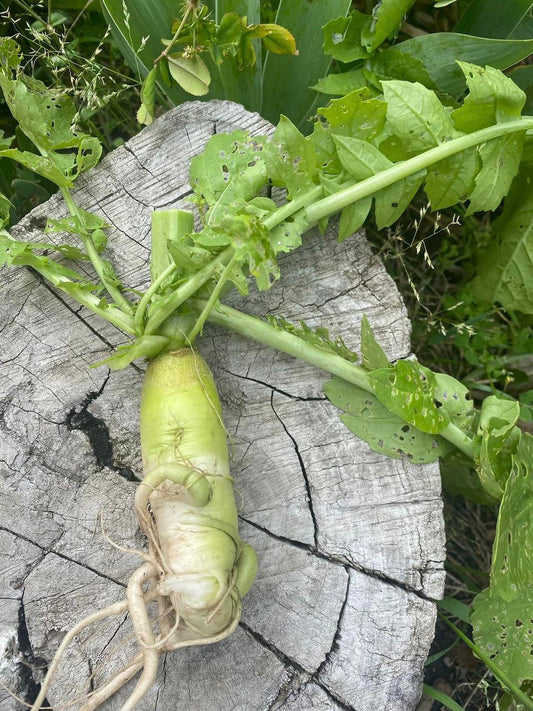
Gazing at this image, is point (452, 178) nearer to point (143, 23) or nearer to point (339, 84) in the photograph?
point (339, 84)

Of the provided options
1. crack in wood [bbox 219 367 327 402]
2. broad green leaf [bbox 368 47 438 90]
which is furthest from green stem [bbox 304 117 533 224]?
crack in wood [bbox 219 367 327 402]

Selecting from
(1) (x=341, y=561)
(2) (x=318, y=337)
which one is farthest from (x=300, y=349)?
(1) (x=341, y=561)

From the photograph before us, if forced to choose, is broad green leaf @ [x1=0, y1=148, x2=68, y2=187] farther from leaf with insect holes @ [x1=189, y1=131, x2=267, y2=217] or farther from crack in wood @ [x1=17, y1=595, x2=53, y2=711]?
crack in wood @ [x1=17, y1=595, x2=53, y2=711]

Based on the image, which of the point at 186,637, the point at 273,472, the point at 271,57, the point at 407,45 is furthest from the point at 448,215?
the point at 186,637

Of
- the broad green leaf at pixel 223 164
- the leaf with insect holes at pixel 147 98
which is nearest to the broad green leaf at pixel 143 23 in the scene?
the leaf with insect holes at pixel 147 98

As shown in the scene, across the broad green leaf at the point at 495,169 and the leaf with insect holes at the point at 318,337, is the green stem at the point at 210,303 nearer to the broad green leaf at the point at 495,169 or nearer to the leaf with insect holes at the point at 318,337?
the leaf with insect holes at the point at 318,337

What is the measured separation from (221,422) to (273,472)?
17 cm

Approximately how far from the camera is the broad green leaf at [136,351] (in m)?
1.12

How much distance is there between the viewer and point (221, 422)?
1216 mm

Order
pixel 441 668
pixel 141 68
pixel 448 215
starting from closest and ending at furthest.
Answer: pixel 141 68 → pixel 441 668 → pixel 448 215

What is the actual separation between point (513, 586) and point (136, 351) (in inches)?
34.0

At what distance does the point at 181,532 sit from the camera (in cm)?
116

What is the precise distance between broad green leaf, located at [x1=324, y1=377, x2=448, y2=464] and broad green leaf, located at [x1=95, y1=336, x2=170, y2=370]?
35 cm

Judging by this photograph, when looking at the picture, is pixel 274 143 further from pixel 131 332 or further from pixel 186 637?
pixel 186 637
